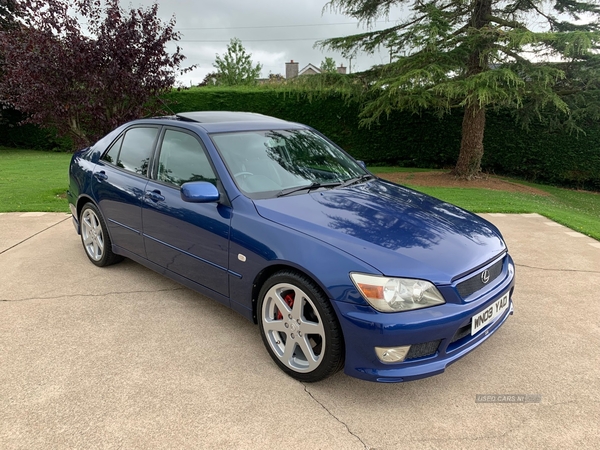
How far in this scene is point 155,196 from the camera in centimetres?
355

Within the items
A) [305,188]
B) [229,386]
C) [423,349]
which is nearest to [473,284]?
Result: [423,349]

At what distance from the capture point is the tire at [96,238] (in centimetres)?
435

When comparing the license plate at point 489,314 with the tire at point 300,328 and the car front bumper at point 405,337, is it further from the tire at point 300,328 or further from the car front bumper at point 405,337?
the tire at point 300,328

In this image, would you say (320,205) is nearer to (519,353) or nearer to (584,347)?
(519,353)

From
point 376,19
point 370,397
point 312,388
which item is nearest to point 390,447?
point 370,397

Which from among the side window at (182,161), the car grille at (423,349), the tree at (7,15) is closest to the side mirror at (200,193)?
the side window at (182,161)

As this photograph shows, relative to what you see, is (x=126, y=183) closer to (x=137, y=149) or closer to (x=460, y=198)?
(x=137, y=149)

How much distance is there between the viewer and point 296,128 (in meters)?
4.00

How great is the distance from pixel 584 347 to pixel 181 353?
114 inches

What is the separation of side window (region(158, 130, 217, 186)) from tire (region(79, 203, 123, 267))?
1.18m

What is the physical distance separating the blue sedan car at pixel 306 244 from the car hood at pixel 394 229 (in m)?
0.01

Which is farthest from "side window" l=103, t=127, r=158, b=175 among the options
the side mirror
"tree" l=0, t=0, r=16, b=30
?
"tree" l=0, t=0, r=16, b=30

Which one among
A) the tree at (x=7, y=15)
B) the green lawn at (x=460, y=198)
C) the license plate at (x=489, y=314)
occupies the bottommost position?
the green lawn at (x=460, y=198)

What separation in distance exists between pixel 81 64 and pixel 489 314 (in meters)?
7.63
